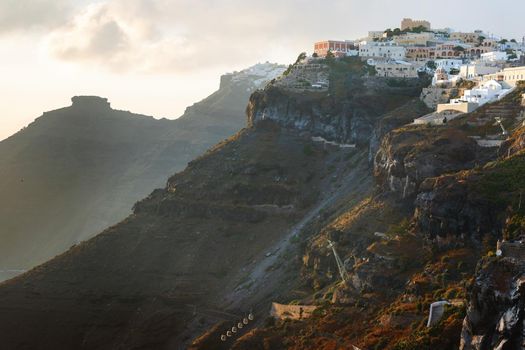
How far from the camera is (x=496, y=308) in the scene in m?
47.0

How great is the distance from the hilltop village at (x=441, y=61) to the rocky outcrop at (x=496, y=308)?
50.0 meters

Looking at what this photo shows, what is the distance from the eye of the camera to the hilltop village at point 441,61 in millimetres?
100812

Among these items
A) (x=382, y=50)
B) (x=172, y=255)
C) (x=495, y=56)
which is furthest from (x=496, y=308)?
(x=382, y=50)

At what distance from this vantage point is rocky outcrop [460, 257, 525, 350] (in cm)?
4494

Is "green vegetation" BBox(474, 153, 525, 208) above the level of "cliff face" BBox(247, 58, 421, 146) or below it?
below

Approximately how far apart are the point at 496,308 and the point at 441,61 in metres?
90.6

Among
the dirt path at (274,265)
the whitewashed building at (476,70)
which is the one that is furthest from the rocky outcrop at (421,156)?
the whitewashed building at (476,70)

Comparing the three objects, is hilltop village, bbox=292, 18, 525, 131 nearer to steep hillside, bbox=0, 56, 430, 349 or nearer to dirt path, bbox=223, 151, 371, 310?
steep hillside, bbox=0, 56, 430, 349

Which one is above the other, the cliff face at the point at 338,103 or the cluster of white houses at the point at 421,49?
the cluster of white houses at the point at 421,49

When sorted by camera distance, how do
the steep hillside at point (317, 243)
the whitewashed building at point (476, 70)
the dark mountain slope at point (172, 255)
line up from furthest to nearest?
the whitewashed building at point (476, 70), the dark mountain slope at point (172, 255), the steep hillside at point (317, 243)

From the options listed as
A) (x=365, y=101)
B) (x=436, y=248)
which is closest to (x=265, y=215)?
(x=365, y=101)

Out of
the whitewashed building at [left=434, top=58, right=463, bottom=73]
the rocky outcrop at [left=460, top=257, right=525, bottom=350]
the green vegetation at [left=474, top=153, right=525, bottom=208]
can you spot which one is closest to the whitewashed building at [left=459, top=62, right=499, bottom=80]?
the whitewashed building at [left=434, top=58, right=463, bottom=73]

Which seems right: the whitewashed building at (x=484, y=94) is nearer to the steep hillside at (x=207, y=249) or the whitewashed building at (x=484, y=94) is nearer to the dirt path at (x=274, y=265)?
the steep hillside at (x=207, y=249)

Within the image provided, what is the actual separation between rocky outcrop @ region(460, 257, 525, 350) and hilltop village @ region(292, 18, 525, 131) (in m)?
50.0
